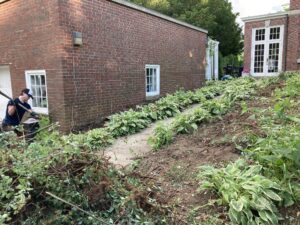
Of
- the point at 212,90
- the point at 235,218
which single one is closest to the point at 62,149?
the point at 235,218

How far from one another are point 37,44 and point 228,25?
19.7 metres

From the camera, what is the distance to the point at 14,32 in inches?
299

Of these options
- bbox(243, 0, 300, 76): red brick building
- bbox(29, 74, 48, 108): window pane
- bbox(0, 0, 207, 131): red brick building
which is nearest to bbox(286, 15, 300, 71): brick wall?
bbox(243, 0, 300, 76): red brick building

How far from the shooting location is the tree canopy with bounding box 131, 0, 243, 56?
2017cm

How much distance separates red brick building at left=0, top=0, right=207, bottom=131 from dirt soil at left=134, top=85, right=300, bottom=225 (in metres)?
3.19

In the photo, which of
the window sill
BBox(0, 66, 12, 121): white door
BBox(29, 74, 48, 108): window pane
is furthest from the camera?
the window sill

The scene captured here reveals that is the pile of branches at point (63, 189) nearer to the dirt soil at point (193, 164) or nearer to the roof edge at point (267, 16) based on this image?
the dirt soil at point (193, 164)

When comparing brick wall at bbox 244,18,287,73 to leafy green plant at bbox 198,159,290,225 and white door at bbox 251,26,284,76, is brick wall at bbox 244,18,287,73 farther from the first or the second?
leafy green plant at bbox 198,159,290,225

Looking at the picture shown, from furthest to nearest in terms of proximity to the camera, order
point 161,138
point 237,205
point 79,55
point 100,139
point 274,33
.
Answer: point 274,33, point 79,55, point 100,139, point 161,138, point 237,205

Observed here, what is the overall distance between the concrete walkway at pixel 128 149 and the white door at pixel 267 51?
490 inches

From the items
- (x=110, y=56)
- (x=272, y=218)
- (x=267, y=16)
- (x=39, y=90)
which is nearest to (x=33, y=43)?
(x=39, y=90)

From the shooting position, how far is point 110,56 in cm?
794

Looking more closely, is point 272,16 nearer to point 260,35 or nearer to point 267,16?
point 267,16

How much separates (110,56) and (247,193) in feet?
20.3
